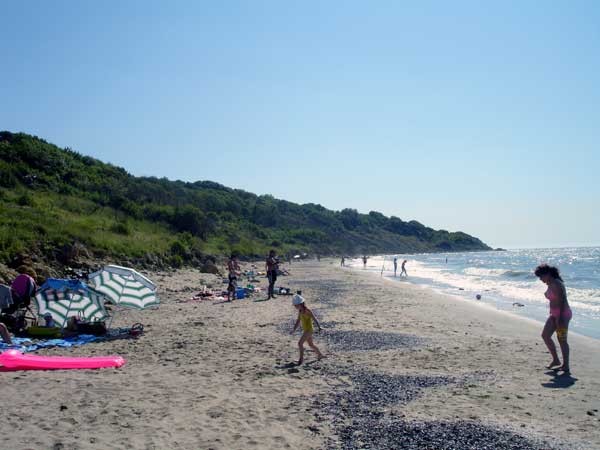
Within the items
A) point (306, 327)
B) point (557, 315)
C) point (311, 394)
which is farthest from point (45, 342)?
point (557, 315)

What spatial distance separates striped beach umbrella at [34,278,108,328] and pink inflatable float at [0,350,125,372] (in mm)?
2733

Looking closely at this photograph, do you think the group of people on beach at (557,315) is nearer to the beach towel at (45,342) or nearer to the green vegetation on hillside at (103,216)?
the beach towel at (45,342)

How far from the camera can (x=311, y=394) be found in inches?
268

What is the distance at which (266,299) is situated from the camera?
18641 mm

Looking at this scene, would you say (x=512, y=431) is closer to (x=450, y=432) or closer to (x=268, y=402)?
(x=450, y=432)

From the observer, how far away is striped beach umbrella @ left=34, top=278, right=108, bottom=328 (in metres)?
10.5

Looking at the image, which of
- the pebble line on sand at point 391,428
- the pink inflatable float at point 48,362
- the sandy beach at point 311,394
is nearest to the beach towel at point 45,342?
the sandy beach at point 311,394

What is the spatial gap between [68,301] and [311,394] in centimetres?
666

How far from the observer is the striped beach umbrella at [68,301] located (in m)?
10.5

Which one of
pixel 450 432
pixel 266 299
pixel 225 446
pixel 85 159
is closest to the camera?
pixel 225 446

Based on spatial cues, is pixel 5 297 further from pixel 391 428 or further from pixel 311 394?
pixel 391 428

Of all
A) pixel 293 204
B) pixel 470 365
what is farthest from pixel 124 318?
pixel 293 204

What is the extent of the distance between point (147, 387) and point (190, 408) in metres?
1.13

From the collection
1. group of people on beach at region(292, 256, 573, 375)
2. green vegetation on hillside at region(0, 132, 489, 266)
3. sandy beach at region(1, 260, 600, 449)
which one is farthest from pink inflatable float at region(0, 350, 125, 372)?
green vegetation on hillside at region(0, 132, 489, 266)
